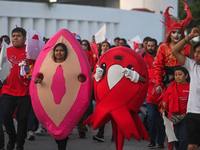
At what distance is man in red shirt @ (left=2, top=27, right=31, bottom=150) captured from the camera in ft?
21.0

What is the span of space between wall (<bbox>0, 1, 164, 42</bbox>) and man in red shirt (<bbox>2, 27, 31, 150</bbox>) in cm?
936

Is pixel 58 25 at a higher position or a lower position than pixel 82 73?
higher

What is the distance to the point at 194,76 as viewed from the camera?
5262mm

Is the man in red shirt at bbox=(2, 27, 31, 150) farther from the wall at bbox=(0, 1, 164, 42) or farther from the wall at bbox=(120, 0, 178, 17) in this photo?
the wall at bbox=(120, 0, 178, 17)

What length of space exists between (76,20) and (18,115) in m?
11.6

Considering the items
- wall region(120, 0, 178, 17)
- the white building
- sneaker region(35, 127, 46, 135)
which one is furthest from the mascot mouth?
wall region(120, 0, 178, 17)

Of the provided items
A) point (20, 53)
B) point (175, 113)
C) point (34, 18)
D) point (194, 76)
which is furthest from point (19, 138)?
point (34, 18)

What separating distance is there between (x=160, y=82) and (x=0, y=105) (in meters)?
2.76

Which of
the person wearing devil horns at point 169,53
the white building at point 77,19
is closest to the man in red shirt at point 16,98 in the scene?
the person wearing devil horns at point 169,53

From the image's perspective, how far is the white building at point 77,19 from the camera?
1614 centimetres

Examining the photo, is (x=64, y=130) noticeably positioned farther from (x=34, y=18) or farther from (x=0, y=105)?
(x=34, y=18)

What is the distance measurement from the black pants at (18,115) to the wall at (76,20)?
964cm

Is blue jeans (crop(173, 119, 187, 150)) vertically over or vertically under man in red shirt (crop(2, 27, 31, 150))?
under

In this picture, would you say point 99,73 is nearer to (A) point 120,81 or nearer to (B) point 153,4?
(A) point 120,81
